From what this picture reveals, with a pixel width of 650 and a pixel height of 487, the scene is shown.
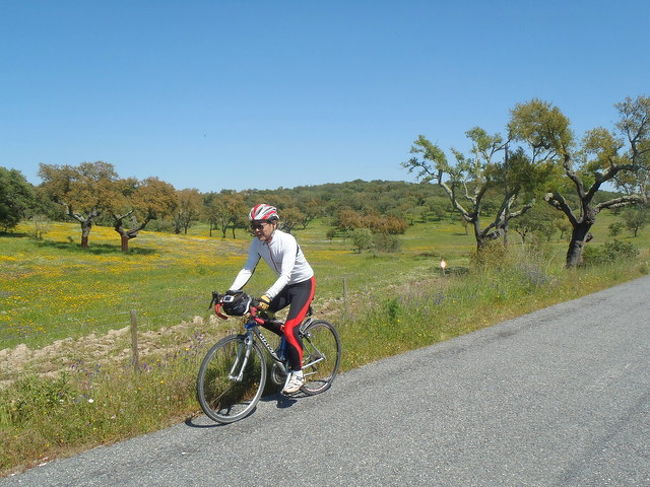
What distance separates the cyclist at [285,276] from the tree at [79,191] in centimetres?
3975

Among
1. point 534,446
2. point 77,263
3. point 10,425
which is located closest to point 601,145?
point 534,446

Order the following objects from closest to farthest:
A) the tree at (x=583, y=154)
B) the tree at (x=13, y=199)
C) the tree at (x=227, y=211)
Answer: the tree at (x=583, y=154)
the tree at (x=13, y=199)
the tree at (x=227, y=211)

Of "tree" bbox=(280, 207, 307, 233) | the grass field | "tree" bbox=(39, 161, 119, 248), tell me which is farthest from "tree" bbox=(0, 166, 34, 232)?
"tree" bbox=(280, 207, 307, 233)

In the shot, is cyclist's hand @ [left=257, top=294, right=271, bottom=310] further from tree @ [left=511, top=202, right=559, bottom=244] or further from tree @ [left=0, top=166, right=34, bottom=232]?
tree @ [left=511, top=202, right=559, bottom=244]

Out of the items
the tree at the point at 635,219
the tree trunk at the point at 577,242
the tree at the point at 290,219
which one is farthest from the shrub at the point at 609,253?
the tree at the point at 290,219

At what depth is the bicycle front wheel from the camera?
469 cm

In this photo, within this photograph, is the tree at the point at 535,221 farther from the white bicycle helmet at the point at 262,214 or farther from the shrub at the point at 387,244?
the white bicycle helmet at the point at 262,214

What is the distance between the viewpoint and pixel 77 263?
34.1 m

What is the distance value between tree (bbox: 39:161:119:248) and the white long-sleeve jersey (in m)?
39.7

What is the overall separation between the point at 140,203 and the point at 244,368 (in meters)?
40.7

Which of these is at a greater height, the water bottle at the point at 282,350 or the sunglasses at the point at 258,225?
the sunglasses at the point at 258,225

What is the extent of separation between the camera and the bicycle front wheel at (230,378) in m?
4.69

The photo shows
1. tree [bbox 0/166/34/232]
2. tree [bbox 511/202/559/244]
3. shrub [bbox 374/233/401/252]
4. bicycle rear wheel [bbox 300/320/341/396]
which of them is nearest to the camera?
bicycle rear wheel [bbox 300/320/341/396]

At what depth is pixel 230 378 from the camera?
16.1 feet
